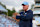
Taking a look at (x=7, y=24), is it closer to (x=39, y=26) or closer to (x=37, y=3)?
(x=39, y=26)

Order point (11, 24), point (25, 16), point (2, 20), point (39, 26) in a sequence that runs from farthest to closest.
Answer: point (39, 26) < point (2, 20) < point (11, 24) < point (25, 16)

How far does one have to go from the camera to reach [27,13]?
220cm

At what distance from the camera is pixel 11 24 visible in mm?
5531

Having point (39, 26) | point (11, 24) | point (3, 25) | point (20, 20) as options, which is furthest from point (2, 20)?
point (39, 26)

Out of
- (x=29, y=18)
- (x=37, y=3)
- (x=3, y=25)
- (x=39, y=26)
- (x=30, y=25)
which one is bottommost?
(x=39, y=26)

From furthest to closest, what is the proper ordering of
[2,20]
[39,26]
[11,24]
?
[39,26]
[2,20]
[11,24]

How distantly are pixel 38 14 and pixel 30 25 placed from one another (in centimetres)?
2601

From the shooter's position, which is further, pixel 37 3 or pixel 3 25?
pixel 37 3

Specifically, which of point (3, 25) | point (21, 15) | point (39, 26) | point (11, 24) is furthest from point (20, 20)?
point (39, 26)

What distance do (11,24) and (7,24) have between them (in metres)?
0.24

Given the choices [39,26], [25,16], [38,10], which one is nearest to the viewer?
[25,16]

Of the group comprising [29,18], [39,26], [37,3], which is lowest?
[39,26]

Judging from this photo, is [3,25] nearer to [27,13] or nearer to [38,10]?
[27,13]

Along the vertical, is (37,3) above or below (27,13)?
above
